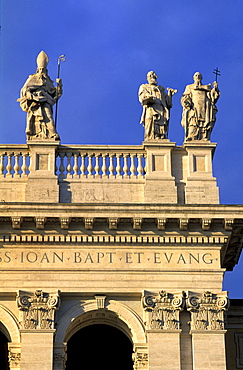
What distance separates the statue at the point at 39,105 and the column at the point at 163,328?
5.92 m

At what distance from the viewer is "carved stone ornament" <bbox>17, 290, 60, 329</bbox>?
1251 inches

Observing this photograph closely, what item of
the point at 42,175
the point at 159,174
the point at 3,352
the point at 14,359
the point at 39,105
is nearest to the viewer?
the point at 14,359

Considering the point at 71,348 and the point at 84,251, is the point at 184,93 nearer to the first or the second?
the point at 84,251

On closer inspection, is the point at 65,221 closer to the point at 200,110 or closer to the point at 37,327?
the point at 37,327

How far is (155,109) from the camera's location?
34375 millimetres

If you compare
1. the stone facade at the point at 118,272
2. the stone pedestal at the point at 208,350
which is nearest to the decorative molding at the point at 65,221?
the stone facade at the point at 118,272

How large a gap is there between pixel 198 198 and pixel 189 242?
1.46m

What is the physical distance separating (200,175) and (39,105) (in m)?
5.32

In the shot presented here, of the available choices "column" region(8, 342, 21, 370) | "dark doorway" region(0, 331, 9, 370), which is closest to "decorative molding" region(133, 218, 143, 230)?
Answer: "column" region(8, 342, 21, 370)

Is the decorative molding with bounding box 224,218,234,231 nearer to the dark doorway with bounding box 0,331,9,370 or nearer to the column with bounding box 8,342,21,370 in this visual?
the column with bounding box 8,342,21,370

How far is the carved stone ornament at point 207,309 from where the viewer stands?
31969 mm

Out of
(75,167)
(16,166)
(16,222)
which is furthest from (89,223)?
(16,166)

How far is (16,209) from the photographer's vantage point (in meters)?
32.1

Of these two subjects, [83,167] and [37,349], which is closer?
[37,349]
